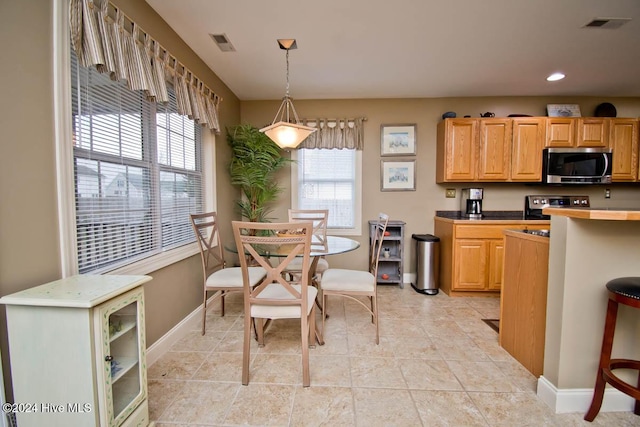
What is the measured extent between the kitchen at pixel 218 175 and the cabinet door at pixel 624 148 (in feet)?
1.20

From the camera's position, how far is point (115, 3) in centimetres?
160

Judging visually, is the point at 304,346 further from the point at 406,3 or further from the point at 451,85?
the point at 451,85

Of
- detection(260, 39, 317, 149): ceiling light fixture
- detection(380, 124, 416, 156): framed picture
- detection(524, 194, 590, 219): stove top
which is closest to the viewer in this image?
detection(260, 39, 317, 149): ceiling light fixture

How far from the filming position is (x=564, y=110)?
3406mm

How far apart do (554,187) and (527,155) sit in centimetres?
79

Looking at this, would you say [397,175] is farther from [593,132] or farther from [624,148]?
[624,148]

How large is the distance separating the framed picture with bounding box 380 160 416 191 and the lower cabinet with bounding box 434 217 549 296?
2.71ft

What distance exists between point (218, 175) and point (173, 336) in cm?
171

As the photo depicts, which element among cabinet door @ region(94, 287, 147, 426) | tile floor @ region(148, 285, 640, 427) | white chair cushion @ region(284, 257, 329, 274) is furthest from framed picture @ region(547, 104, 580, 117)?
cabinet door @ region(94, 287, 147, 426)

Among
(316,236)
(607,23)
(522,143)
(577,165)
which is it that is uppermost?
(607,23)

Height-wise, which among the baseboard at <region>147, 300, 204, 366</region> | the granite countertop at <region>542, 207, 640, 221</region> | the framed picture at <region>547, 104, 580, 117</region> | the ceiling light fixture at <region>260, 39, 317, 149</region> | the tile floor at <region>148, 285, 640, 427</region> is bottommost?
the tile floor at <region>148, 285, 640, 427</region>

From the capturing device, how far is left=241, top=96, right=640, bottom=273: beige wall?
11.7 ft

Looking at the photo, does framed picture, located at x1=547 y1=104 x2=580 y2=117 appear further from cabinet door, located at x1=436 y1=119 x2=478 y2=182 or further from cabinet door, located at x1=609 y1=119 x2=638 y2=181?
cabinet door, located at x1=436 y1=119 x2=478 y2=182

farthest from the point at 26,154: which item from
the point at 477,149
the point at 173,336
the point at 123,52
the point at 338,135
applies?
the point at 477,149
